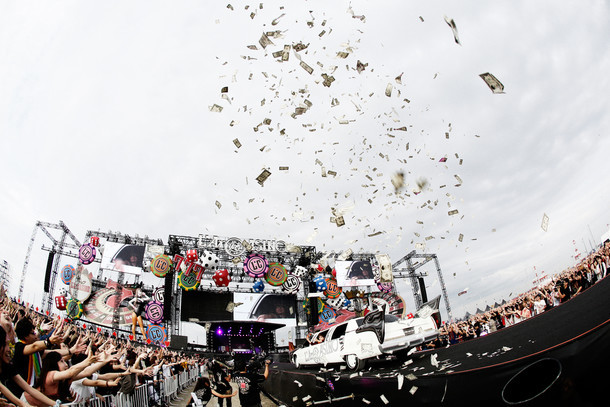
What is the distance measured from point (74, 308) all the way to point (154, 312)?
6395 mm

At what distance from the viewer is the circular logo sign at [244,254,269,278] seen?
24.5 meters

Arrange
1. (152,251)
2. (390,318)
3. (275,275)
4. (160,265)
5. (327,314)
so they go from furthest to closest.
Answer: (327,314) → (152,251) → (275,275) → (160,265) → (390,318)

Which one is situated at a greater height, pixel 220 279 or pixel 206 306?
pixel 220 279

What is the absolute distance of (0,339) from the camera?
2.47 metres

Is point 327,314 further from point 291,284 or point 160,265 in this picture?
point 160,265

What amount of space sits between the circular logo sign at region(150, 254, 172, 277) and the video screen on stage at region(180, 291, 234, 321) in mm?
6333

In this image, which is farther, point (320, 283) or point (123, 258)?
point (320, 283)

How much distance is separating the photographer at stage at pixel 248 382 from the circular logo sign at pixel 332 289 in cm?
2384

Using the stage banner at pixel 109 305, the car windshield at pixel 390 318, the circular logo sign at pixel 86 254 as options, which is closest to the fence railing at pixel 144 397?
the car windshield at pixel 390 318

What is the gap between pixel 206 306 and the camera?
98.2 feet

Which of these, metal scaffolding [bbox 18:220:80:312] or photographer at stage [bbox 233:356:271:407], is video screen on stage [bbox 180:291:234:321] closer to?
metal scaffolding [bbox 18:220:80:312]

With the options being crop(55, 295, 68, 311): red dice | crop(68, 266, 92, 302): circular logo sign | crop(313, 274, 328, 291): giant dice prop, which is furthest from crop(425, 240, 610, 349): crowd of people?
crop(55, 295, 68, 311): red dice

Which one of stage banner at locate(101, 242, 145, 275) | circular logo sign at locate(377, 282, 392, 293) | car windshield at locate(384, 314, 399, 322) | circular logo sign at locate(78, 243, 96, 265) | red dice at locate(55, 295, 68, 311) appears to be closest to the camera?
car windshield at locate(384, 314, 399, 322)

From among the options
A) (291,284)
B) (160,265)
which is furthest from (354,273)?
(160,265)
